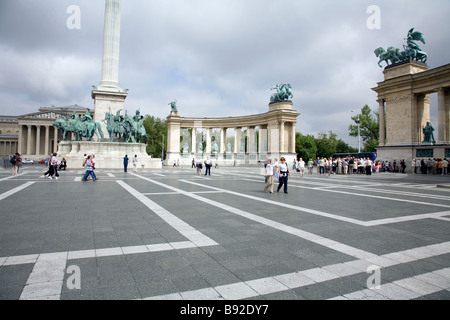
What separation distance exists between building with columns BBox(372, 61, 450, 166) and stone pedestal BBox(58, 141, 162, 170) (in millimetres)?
32267

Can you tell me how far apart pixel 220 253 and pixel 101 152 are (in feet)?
101

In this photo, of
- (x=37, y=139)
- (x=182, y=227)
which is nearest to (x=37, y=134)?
(x=37, y=139)

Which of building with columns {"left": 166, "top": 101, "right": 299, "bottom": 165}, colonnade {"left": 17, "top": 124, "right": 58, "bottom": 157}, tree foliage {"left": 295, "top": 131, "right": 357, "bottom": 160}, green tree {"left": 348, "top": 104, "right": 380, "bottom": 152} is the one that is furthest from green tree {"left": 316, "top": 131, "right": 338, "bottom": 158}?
colonnade {"left": 17, "top": 124, "right": 58, "bottom": 157}

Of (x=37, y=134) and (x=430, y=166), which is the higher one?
(x=37, y=134)

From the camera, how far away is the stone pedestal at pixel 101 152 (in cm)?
3061

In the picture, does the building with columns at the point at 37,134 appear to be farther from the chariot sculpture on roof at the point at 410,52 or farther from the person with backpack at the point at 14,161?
the chariot sculpture on roof at the point at 410,52

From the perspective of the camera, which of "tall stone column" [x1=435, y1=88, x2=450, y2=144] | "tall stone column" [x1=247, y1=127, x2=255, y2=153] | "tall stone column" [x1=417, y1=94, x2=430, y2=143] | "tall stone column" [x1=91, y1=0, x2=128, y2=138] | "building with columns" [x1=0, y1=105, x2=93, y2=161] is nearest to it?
"tall stone column" [x1=435, y1=88, x2=450, y2=144]

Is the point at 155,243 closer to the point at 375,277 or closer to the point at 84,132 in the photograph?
the point at 375,277

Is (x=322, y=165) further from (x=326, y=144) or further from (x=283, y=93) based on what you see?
(x=326, y=144)

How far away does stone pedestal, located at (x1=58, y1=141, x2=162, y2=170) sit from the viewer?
100 ft

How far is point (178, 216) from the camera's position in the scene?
23.5ft

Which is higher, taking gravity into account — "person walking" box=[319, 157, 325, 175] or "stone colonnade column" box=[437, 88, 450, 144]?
"stone colonnade column" box=[437, 88, 450, 144]

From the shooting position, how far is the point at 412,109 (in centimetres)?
3534

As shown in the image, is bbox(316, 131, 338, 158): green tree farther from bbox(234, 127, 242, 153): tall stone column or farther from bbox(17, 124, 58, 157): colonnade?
bbox(17, 124, 58, 157): colonnade
